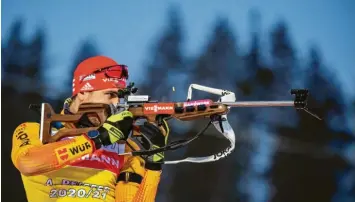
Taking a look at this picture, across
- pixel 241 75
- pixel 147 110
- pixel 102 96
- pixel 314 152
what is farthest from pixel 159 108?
pixel 314 152

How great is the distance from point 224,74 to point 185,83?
20cm

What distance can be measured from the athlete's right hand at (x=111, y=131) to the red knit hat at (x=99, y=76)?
0.23m

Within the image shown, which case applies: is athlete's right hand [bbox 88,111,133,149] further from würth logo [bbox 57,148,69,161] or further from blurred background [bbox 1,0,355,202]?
blurred background [bbox 1,0,355,202]

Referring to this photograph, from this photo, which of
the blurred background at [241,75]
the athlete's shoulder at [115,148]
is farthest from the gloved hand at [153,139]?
the blurred background at [241,75]

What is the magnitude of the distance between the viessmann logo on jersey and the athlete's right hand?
0.15m

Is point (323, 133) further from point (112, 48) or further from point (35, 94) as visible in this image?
point (35, 94)

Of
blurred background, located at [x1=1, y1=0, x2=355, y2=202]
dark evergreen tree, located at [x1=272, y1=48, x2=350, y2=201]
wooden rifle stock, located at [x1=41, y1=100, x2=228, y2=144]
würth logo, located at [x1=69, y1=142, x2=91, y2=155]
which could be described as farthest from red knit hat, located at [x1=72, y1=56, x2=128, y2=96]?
dark evergreen tree, located at [x1=272, y1=48, x2=350, y2=201]

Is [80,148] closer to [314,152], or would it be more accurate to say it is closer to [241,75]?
[241,75]

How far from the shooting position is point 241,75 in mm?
2373

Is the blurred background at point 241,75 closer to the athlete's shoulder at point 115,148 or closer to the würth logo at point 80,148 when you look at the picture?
the athlete's shoulder at point 115,148

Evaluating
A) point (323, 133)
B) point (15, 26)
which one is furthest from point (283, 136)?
point (15, 26)

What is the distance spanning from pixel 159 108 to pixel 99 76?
0.90ft

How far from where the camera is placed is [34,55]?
2561mm

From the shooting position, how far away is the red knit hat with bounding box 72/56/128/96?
1.87 metres
